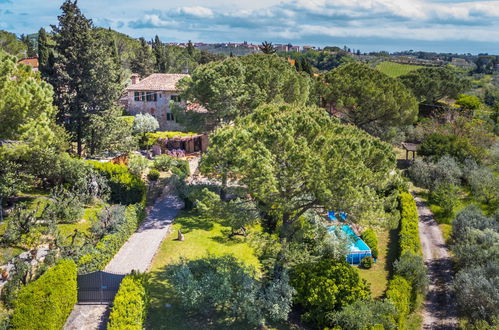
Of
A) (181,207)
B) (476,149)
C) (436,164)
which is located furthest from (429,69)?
(181,207)

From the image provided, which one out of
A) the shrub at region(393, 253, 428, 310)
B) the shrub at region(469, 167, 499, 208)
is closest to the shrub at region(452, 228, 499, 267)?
the shrub at region(393, 253, 428, 310)

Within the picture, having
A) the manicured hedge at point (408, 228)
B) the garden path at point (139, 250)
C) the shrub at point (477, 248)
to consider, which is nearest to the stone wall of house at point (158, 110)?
the garden path at point (139, 250)

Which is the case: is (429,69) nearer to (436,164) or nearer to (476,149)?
(476,149)

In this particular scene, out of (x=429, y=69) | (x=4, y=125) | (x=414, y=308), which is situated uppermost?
(x=429, y=69)

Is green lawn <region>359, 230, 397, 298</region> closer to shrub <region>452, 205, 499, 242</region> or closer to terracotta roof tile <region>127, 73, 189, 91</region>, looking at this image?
shrub <region>452, 205, 499, 242</region>

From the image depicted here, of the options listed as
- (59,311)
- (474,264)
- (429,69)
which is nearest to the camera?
(59,311)

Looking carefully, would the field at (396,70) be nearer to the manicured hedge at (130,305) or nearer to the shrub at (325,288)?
the shrub at (325,288)
